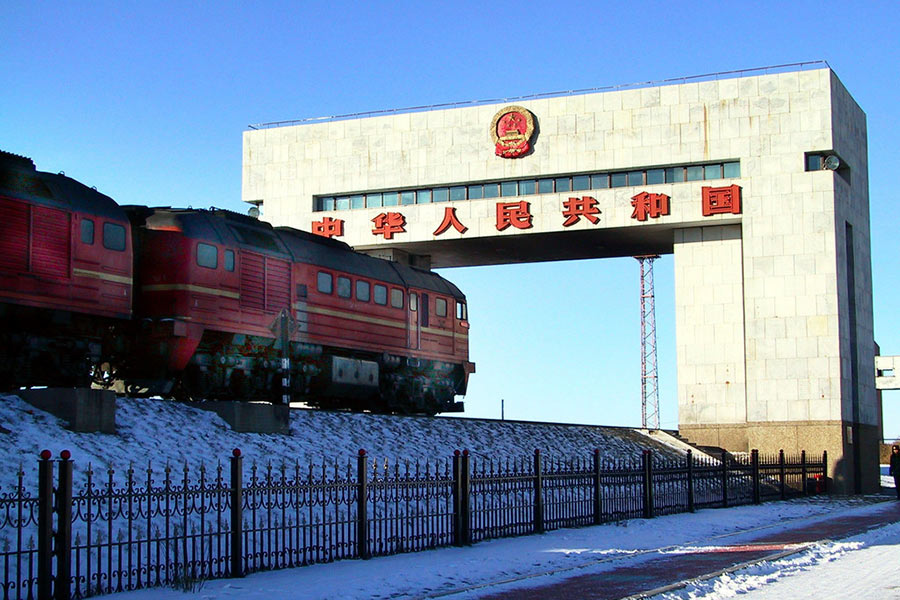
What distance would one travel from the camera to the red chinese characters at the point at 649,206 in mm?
46406

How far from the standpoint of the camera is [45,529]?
45.2 feet

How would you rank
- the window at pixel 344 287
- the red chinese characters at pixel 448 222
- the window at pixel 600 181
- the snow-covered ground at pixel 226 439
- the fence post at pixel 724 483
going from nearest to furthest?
the snow-covered ground at pixel 226 439 → the fence post at pixel 724 483 → the window at pixel 344 287 → the window at pixel 600 181 → the red chinese characters at pixel 448 222

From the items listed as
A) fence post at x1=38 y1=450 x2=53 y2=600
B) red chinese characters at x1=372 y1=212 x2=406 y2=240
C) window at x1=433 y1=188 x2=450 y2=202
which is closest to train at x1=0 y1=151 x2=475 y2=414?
fence post at x1=38 y1=450 x2=53 y2=600

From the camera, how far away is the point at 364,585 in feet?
50.6

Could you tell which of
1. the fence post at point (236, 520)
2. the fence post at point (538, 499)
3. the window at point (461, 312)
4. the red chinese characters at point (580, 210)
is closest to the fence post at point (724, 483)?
the fence post at point (538, 499)

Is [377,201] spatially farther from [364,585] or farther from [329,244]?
[364,585]

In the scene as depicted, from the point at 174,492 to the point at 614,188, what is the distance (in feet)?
112

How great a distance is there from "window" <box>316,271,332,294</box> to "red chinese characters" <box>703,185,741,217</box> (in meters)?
19.1

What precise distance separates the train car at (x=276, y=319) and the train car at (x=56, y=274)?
1.67m

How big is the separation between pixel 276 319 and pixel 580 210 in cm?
2054

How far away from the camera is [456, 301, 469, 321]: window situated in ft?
134

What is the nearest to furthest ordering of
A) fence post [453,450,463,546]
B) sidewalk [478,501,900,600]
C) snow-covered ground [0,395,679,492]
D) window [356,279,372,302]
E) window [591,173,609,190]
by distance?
sidewalk [478,501,900,600], snow-covered ground [0,395,679,492], fence post [453,450,463,546], window [356,279,372,302], window [591,173,609,190]

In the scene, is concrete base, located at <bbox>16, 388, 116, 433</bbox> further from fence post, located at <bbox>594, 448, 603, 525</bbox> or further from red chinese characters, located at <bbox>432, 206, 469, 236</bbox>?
red chinese characters, located at <bbox>432, 206, 469, 236</bbox>

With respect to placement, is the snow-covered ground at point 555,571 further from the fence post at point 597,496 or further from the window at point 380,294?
the window at point 380,294
